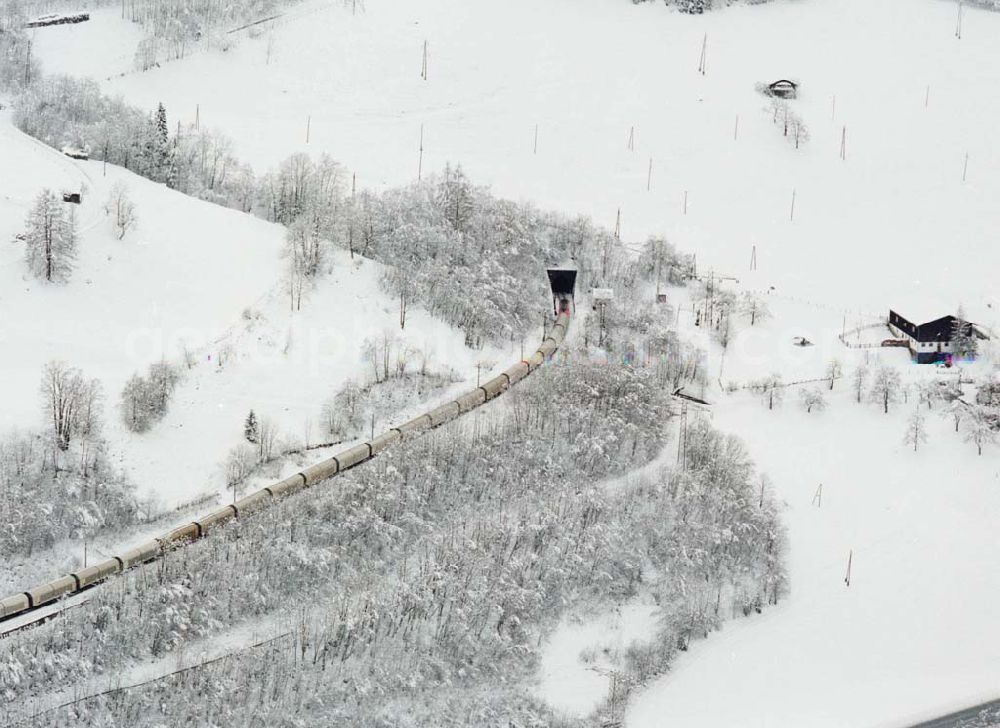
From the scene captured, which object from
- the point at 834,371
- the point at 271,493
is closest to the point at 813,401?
the point at 834,371

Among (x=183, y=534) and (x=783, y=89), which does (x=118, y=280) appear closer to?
A: (x=183, y=534)

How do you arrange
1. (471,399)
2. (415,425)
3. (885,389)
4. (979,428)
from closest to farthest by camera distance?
(415,425) → (471,399) → (979,428) → (885,389)

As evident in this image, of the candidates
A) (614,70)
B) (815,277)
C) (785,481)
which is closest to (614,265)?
(815,277)

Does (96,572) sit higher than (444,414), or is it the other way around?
(444,414)

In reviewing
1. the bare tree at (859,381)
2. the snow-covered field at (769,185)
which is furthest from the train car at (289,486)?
the bare tree at (859,381)

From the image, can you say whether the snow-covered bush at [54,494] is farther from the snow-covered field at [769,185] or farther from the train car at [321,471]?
the train car at [321,471]

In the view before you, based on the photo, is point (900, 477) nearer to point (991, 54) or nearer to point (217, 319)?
point (217, 319)

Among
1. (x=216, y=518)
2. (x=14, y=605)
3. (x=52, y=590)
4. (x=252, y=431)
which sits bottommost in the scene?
(x=14, y=605)
